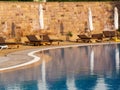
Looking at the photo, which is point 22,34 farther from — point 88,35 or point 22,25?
point 88,35

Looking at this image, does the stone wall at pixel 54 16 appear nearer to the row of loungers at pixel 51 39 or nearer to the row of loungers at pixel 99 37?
the row of loungers at pixel 51 39

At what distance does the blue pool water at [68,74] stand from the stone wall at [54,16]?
9994mm

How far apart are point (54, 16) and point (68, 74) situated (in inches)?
715

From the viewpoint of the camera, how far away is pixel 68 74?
16.7 meters

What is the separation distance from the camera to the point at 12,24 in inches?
1278

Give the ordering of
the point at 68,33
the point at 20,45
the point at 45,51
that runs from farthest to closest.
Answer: the point at 68,33 < the point at 20,45 < the point at 45,51

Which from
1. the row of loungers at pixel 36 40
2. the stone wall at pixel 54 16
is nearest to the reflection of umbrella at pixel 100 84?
the row of loungers at pixel 36 40

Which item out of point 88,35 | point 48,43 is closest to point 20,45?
point 48,43

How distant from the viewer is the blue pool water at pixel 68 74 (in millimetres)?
14086

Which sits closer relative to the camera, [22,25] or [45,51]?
[45,51]

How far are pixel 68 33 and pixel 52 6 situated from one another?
2.42m

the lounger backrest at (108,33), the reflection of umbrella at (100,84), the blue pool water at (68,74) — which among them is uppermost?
the lounger backrest at (108,33)

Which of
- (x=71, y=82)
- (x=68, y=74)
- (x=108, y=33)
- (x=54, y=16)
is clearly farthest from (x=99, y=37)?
(x=71, y=82)

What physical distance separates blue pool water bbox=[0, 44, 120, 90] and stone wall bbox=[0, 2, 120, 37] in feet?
32.8
